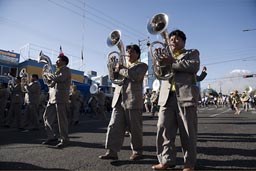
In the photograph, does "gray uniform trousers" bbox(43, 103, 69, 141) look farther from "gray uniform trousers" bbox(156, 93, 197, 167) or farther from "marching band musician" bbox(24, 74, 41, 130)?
"marching band musician" bbox(24, 74, 41, 130)

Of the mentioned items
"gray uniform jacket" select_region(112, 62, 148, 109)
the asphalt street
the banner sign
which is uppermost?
the banner sign

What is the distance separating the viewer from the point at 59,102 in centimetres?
539

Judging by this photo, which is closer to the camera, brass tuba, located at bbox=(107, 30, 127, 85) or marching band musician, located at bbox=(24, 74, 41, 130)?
brass tuba, located at bbox=(107, 30, 127, 85)

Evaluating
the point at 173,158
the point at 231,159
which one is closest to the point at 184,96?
the point at 173,158

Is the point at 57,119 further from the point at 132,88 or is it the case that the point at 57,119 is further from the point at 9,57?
the point at 9,57

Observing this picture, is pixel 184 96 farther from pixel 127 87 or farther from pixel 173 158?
pixel 127 87

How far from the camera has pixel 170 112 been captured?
141 inches

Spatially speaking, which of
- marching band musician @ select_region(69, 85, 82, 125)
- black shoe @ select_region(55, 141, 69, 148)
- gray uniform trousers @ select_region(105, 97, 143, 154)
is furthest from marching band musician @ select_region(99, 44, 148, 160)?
marching band musician @ select_region(69, 85, 82, 125)

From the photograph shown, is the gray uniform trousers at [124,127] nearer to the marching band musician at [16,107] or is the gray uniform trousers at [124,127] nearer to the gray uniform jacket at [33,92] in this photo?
the gray uniform jacket at [33,92]

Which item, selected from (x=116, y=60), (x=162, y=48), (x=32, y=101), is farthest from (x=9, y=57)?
(x=162, y=48)

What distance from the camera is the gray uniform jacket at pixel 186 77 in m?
3.38

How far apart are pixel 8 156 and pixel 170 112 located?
2.93 m

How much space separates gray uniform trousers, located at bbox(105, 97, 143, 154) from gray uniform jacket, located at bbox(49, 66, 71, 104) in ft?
5.48

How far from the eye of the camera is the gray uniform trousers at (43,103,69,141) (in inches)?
211
